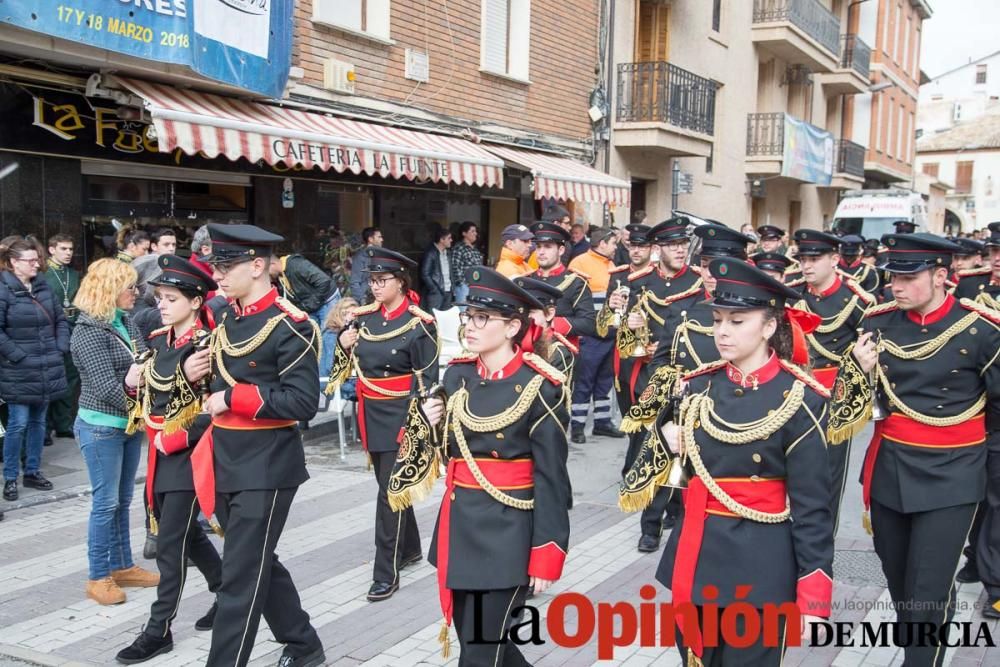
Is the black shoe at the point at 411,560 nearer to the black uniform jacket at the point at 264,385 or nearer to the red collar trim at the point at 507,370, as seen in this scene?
the black uniform jacket at the point at 264,385

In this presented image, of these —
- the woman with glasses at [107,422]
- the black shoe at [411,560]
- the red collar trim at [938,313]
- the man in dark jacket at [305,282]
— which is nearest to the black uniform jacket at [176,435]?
the woman with glasses at [107,422]

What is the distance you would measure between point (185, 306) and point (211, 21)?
224 inches

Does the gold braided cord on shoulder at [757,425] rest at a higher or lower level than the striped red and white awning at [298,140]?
lower

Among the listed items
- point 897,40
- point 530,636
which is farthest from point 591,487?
point 897,40

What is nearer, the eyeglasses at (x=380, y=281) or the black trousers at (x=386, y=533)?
the black trousers at (x=386, y=533)

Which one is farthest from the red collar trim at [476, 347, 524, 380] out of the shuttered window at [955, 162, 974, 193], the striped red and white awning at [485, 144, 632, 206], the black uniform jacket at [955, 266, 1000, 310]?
the shuttered window at [955, 162, 974, 193]

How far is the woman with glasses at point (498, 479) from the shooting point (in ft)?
13.1

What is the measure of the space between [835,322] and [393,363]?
319 centimetres

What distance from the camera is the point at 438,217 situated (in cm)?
1520

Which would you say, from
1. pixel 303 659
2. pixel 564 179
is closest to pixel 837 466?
pixel 303 659

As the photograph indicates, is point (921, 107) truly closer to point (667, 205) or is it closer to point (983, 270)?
point (667, 205)

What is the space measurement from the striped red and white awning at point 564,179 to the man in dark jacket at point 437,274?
1.70 metres

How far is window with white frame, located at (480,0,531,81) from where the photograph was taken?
15.6 meters

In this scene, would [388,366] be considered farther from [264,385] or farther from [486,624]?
[486,624]
